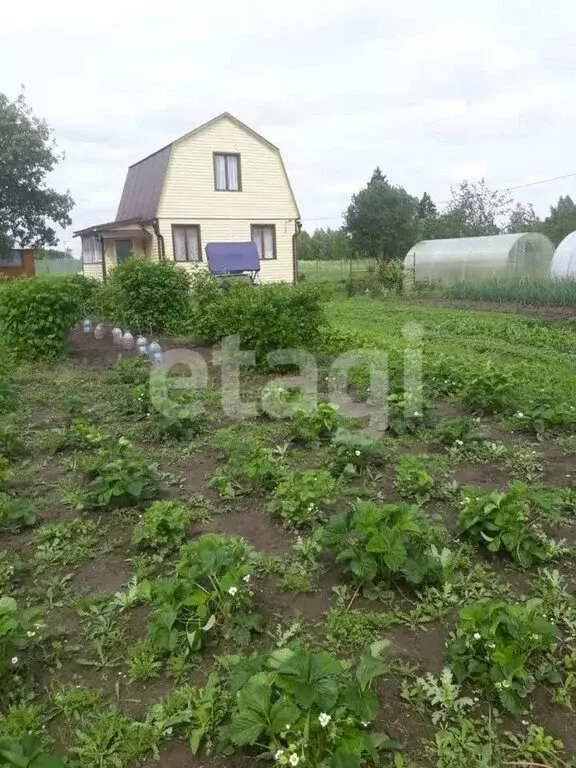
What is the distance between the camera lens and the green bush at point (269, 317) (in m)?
7.16

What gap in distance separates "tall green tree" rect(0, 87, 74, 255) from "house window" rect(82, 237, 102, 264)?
4018 millimetres

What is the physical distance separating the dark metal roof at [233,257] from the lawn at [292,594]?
14844 mm

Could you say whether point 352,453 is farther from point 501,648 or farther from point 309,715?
point 309,715

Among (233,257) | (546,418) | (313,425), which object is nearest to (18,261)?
(233,257)

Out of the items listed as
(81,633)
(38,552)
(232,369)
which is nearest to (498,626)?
(81,633)

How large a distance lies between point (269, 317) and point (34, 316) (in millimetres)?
3076

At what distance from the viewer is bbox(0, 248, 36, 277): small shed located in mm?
26250

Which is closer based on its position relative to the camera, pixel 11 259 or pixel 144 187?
pixel 144 187

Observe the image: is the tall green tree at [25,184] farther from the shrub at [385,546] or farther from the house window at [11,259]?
the shrub at [385,546]

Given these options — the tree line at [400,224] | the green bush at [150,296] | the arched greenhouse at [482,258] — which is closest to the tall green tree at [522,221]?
the tree line at [400,224]

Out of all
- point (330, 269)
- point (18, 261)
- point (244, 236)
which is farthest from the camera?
point (330, 269)

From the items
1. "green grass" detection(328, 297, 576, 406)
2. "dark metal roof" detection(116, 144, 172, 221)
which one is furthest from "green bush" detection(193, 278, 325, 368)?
"dark metal roof" detection(116, 144, 172, 221)

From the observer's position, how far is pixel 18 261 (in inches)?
1060

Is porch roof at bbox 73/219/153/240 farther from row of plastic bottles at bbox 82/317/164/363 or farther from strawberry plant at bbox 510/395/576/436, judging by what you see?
strawberry plant at bbox 510/395/576/436
